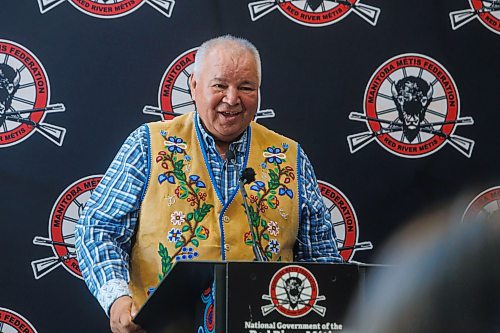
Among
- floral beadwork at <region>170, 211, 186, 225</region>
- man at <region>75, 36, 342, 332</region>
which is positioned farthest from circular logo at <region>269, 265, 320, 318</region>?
floral beadwork at <region>170, 211, 186, 225</region>

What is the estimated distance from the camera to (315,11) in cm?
349

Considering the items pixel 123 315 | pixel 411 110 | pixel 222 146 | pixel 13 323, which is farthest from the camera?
pixel 411 110

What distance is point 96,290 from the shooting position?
2232 mm

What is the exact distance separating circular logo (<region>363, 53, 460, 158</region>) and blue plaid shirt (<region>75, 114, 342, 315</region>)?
2.71ft

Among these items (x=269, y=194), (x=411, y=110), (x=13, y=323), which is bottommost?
(x=13, y=323)

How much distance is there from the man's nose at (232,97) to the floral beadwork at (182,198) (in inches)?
9.8

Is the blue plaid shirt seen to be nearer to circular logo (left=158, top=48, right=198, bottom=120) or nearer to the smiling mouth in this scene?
the smiling mouth

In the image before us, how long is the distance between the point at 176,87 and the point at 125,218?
1026 millimetres

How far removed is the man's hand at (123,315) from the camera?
190 cm

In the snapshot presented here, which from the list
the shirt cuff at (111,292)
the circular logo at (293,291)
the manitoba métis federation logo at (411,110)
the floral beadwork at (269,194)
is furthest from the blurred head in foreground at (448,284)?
the manitoba métis federation logo at (411,110)

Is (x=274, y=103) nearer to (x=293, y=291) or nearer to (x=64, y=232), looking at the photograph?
(x=64, y=232)

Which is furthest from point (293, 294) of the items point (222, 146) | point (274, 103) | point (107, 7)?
point (107, 7)

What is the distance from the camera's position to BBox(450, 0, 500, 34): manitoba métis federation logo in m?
3.62

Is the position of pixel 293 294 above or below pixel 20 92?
below
